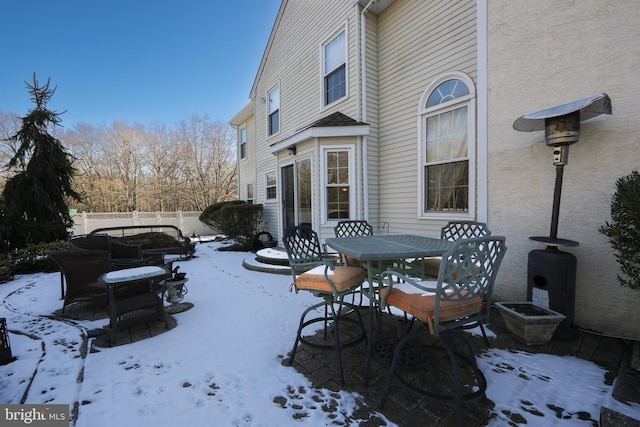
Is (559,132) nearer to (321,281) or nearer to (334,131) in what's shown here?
(321,281)

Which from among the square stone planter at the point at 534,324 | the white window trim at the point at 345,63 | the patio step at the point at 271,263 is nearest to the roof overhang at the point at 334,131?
the white window trim at the point at 345,63

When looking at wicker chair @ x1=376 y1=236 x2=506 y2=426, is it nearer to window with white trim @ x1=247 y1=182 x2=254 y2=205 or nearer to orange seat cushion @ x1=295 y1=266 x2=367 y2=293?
orange seat cushion @ x1=295 y1=266 x2=367 y2=293

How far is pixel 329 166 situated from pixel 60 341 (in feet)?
16.5

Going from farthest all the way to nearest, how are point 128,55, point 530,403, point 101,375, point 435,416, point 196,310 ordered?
1. point 128,55
2. point 196,310
3. point 101,375
4. point 530,403
5. point 435,416

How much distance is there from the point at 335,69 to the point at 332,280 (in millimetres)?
5928

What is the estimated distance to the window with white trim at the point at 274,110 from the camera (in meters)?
8.96

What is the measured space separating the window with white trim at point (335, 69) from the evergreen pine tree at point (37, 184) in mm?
7363

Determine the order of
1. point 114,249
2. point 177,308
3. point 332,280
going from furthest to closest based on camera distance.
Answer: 1. point 114,249
2. point 177,308
3. point 332,280

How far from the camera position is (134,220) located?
13.0 metres

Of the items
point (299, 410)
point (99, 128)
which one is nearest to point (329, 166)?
point (299, 410)

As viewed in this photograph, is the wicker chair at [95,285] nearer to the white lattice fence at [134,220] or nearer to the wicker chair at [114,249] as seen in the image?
the wicker chair at [114,249]

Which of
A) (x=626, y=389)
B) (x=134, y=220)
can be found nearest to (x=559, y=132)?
(x=626, y=389)

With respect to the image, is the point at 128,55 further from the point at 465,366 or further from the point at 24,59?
the point at 465,366

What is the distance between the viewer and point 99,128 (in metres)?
21.9
